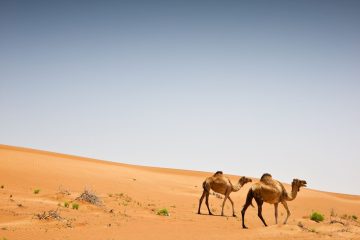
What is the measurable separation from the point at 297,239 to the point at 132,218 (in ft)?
25.6

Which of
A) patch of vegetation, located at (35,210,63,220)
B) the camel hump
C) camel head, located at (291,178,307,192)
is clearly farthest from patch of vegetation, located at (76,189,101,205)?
camel head, located at (291,178,307,192)

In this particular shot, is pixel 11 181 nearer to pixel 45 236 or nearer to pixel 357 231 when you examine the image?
pixel 45 236

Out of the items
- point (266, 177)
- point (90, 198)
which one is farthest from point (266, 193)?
point (90, 198)

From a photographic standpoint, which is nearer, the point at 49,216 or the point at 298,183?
the point at 49,216

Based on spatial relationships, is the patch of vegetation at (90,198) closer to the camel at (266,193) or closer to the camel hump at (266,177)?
the camel at (266,193)

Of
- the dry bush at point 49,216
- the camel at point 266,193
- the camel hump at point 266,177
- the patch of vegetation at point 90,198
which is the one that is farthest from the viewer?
the patch of vegetation at point 90,198

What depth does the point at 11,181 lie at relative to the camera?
29.6 meters

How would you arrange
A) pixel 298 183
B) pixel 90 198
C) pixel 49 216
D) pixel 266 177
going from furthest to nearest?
pixel 90 198 < pixel 298 183 < pixel 266 177 < pixel 49 216

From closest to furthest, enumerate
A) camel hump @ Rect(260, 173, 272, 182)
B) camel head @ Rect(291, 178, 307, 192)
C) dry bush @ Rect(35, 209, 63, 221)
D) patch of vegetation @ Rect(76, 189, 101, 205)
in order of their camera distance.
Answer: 1. dry bush @ Rect(35, 209, 63, 221)
2. camel hump @ Rect(260, 173, 272, 182)
3. camel head @ Rect(291, 178, 307, 192)
4. patch of vegetation @ Rect(76, 189, 101, 205)

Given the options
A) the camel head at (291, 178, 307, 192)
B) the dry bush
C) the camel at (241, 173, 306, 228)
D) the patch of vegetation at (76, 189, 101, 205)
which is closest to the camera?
the dry bush

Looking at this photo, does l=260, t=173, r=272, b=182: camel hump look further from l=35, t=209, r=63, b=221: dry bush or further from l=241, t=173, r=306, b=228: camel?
l=35, t=209, r=63, b=221: dry bush

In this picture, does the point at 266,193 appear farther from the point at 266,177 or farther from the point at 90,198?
the point at 90,198

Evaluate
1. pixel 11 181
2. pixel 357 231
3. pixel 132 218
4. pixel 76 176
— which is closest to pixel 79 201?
pixel 132 218

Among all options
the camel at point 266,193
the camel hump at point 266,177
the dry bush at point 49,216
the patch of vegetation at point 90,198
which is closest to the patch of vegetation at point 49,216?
the dry bush at point 49,216
